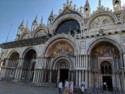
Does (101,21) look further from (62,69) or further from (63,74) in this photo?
(63,74)

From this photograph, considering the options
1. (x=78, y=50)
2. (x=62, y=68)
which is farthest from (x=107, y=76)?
(x=62, y=68)

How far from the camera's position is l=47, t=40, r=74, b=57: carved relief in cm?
1912

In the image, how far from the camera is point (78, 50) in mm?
17094

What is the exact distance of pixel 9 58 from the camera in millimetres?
26859

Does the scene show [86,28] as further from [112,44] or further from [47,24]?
[47,24]

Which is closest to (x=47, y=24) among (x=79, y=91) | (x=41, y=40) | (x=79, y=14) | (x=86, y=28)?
(x=41, y=40)

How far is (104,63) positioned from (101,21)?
22.6 ft

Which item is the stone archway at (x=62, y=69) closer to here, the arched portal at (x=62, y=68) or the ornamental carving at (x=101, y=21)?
the arched portal at (x=62, y=68)

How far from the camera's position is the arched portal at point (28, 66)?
76.6ft

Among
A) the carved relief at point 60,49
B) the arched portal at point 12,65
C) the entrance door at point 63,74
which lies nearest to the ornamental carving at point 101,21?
the carved relief at point 60,49

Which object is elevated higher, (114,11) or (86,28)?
(114,11)

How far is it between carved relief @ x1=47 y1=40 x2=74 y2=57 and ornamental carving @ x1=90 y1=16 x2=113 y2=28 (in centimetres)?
539

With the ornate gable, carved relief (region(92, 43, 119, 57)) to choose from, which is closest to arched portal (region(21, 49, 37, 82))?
carved relief (region(92, 43, 119, 57))

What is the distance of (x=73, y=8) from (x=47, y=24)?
7.09m
